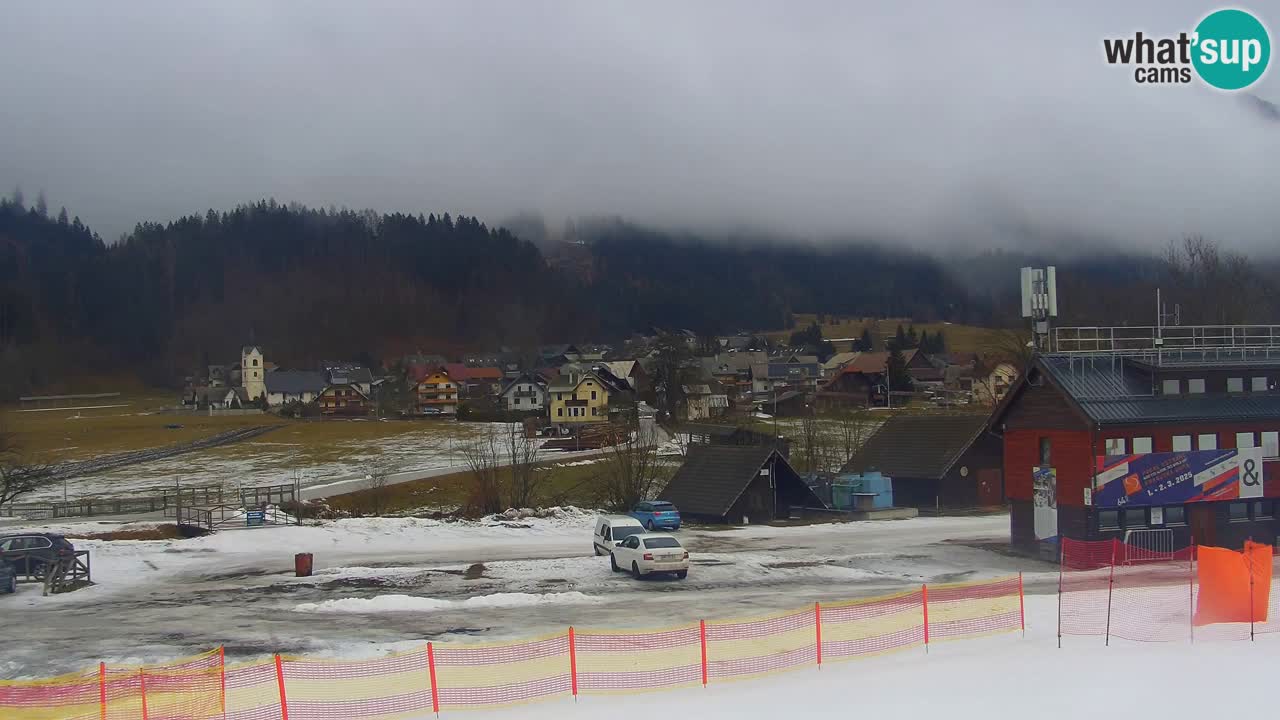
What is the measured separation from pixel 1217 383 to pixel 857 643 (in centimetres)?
2175

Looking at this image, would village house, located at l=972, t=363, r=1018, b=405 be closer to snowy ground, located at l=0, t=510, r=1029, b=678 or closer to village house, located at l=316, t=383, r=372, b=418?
village house, located at l=316, t=383, r=372, b=418

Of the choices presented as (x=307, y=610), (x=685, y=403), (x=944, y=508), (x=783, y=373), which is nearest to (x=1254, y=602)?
(x=307, y=610)

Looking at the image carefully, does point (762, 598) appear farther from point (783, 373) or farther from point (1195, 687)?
point (783, 373)

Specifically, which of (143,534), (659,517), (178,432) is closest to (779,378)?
Answer: (178,432)

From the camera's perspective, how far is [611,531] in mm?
37062

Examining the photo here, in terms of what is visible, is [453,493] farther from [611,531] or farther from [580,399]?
[580,399]

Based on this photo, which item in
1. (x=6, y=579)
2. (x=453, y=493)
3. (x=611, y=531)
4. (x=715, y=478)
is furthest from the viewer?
(x=453, y=493)

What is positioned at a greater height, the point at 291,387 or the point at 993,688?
the point at 291,387

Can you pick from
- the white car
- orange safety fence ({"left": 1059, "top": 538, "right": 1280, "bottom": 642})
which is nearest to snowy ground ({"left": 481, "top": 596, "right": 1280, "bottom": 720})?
orange safety fence ({"left": 1059, "top": 538, "right": 1280, "bottom": 642})

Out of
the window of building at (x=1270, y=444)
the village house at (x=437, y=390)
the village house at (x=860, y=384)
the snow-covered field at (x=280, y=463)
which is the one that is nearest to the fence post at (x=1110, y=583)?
the window of building at (x=1270, y=444)

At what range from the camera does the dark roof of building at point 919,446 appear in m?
54.8

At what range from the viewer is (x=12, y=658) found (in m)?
24.0

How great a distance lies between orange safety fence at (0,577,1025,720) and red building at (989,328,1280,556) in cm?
1118

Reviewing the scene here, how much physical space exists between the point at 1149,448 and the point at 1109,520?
272cm
